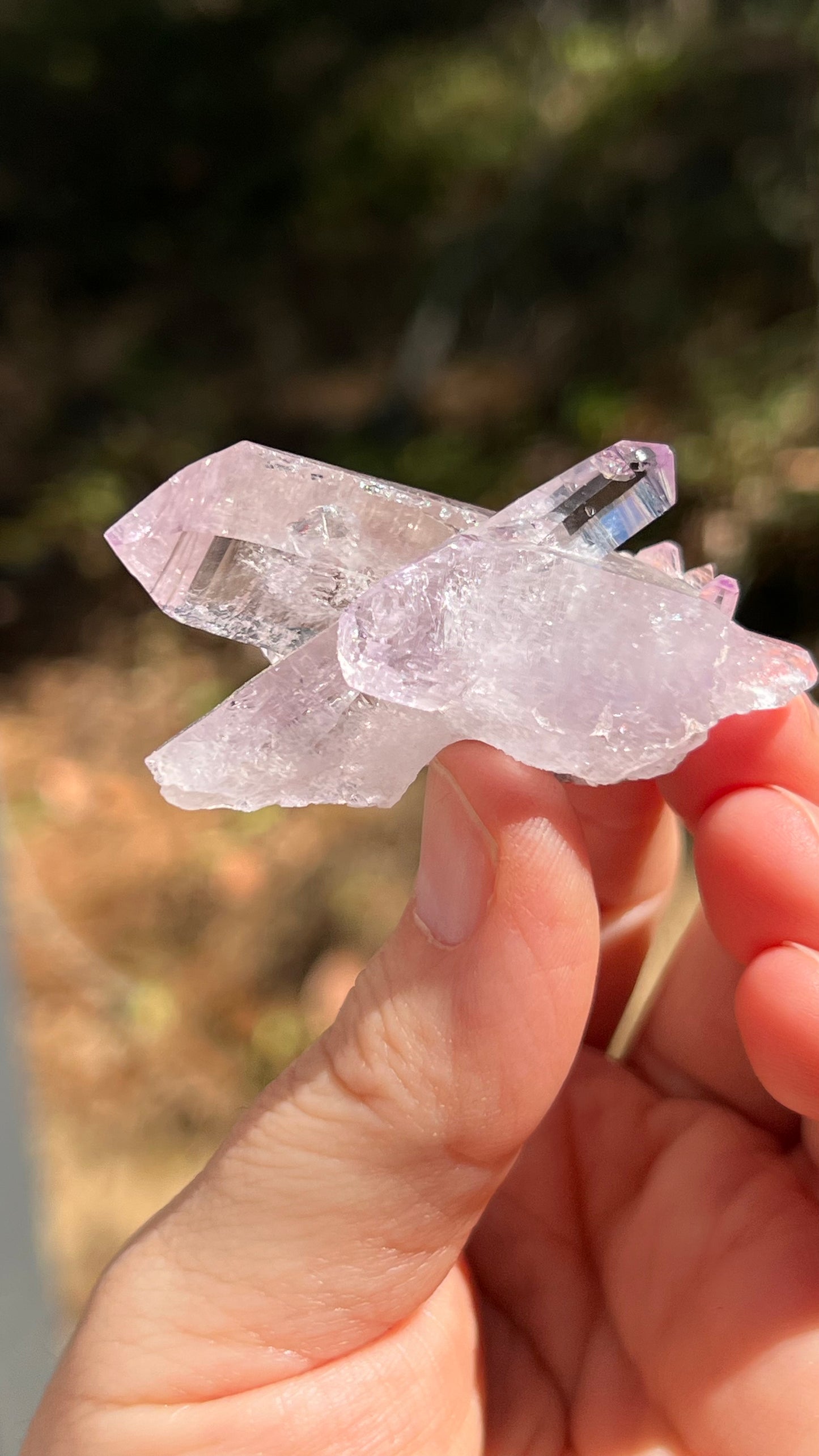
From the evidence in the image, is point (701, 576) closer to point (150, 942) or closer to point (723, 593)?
point (723, 593)

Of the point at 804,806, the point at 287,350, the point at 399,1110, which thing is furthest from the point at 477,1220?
the point at 287,350

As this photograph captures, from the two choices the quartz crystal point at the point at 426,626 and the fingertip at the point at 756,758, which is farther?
the fingertip at the point at 756,758

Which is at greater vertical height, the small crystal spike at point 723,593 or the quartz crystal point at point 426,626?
the small crystal spike at point 723,593

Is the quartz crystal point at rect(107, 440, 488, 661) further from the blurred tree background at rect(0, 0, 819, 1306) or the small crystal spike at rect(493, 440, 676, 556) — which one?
the blurred tree background at rect(0, 0, 819, 1306)

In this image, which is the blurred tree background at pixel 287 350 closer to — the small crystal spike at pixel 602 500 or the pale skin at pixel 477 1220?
the pale skin at pixel 477 1220

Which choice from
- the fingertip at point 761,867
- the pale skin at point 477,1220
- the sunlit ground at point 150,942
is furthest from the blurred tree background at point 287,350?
the fingertip at point 761,867
